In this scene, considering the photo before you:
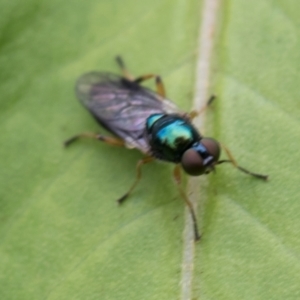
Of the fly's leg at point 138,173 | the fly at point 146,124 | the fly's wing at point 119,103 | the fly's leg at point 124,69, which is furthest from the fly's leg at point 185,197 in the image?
the fly's leg at point 124,69

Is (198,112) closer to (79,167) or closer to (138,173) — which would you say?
(138,173)

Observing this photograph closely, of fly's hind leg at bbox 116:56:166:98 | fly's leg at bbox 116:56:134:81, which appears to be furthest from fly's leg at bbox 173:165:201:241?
fly's leg at bbox 116:56:134:81

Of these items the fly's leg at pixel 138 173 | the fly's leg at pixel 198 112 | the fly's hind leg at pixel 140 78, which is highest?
the fly's hind leg at pixel 140 78

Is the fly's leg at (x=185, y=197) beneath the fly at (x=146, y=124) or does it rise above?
beneath

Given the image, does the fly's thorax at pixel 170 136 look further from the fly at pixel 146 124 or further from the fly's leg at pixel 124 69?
the fly's leg at pixel 124 69

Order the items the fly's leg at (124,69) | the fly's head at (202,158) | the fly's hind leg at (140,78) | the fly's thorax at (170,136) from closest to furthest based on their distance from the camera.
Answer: the fly's head at (202,158)
the fly's thorax at (170,136)
the fly's hind leg at (140,78)
the fly's leg at (124,69)

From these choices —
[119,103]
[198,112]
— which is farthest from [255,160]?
[119,103]

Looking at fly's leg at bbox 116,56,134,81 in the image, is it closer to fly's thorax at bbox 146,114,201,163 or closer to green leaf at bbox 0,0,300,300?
green leaf at bbox 0,0,300,300
